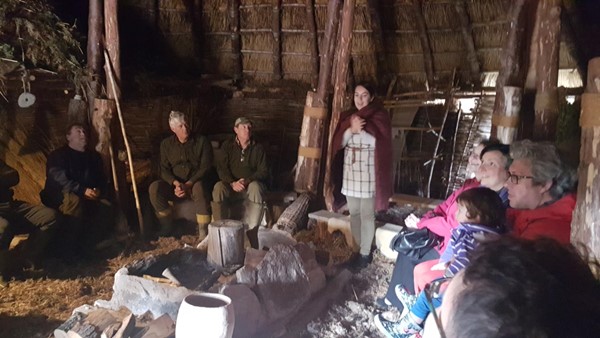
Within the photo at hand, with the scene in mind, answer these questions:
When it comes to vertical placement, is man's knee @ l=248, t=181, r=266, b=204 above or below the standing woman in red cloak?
below

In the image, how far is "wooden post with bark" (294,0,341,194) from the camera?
488 centimetres

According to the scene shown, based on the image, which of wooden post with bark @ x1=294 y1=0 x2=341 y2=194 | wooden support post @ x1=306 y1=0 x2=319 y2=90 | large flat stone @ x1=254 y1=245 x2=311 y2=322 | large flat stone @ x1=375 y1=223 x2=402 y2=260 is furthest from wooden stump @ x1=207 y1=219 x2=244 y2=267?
wooden support post @ x1=306 y1=0 x2=319 y2=90

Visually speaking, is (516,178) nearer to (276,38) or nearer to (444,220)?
(444,220)

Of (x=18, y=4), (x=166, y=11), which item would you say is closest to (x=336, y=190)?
(x=18, y=4)

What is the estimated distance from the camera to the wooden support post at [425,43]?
646cm

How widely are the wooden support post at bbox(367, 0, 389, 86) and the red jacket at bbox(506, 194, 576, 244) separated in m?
4.50

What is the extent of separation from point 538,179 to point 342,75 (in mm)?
2526

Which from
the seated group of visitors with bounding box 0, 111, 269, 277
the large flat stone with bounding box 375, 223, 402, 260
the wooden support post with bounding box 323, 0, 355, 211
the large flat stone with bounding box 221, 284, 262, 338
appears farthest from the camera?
the wooden support post with bounding box 323, 0, 355, 211

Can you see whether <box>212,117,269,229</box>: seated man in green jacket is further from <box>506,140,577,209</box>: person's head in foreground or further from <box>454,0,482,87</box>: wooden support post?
<box>454,0,482,87</box>: wooden support post

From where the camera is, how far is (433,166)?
6.27 meters

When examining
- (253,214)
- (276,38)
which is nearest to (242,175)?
(253,214)

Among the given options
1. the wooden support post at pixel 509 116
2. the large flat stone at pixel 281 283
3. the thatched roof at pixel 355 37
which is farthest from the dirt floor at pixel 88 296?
the thatched roof at pixel 355 37

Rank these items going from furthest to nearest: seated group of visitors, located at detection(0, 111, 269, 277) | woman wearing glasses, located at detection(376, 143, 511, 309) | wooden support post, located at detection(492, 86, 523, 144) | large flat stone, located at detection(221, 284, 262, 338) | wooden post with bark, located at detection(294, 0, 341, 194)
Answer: wooden post with bark, located at detection(294, 0, 341, 194), wooden support post, located at detection(492, 86, 523, 144), seated group of visitors, located at detection(0, 111, 269, 277), woman wearing glasses, located at detection(376, 143, 511, 309), large flat stone, located at detection(221, 284, 262, 338)

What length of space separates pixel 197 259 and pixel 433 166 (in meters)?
3.69
